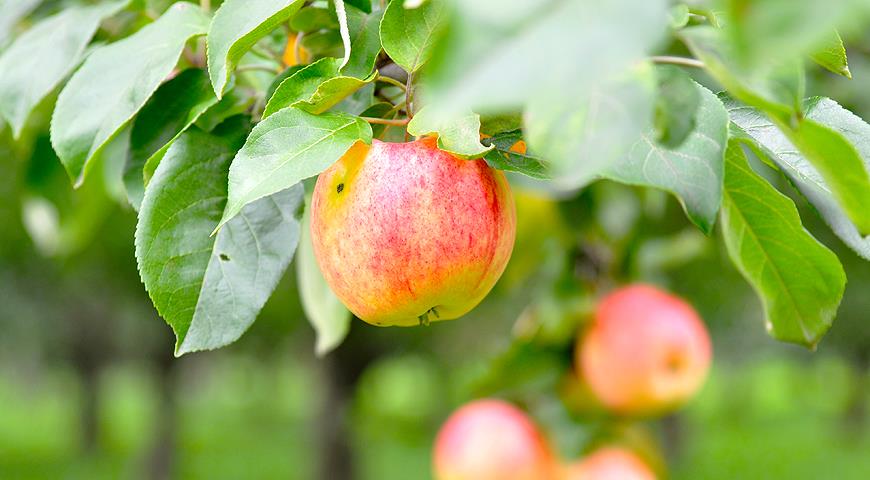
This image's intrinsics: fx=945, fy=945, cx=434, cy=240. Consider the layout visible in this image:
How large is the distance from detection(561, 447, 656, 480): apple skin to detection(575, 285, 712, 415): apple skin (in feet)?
0.37

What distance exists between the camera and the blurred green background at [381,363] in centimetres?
201

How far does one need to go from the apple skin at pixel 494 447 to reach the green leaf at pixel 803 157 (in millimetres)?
1184

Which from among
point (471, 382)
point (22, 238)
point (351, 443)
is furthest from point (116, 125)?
point (351, 443)

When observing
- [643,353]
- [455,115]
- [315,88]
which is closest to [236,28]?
[315,88]

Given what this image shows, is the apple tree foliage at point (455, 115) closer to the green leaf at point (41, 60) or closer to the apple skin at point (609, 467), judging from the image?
the green leaf at point (41, 60)

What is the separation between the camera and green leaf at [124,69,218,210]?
91 cm

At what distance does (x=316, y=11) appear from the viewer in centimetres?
84

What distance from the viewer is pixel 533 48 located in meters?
0.36

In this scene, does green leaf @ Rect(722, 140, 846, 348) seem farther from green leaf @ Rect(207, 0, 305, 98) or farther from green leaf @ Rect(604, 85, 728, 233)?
green leaf @ Rect(207, 0, 305, 98)

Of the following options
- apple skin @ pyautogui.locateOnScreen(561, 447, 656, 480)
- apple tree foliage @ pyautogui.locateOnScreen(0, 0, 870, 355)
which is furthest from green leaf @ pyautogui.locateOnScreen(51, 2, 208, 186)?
apple skin @ pyautogui.locateOnScreen(561, 447, 656, 480)

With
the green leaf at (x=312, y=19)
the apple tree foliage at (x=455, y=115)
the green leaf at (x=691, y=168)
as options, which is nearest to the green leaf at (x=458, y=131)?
the apple tree foliage at (x=455, y=115)

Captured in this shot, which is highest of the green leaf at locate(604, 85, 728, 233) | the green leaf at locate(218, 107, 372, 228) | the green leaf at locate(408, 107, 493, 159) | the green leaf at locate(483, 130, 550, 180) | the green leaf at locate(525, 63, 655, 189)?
the green leaf at locate(525, 63, 655, 189)

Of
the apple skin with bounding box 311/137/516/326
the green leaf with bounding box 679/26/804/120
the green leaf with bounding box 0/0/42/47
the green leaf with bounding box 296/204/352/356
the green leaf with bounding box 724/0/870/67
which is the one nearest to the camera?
the green leaf with bounding box 724/0/870/67

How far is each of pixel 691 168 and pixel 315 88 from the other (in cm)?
28
